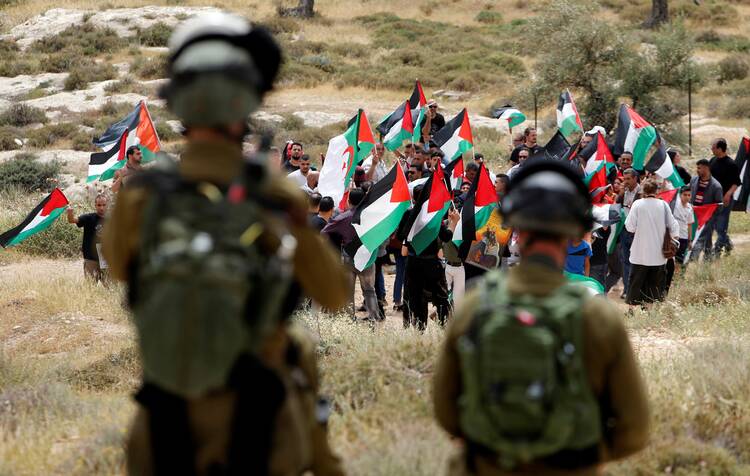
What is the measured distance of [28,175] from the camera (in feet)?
66.2

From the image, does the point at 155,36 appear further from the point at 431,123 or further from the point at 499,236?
the point at 499,236

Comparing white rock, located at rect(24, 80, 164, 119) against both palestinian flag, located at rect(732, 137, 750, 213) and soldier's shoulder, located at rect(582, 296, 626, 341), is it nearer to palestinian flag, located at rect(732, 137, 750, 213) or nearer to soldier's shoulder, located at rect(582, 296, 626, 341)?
palestinian flag, located at rect(732, 137, 750, 213)

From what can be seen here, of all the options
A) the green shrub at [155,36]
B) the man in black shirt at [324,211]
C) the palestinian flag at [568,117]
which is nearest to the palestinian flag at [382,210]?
the man in black shirt at [324,211]

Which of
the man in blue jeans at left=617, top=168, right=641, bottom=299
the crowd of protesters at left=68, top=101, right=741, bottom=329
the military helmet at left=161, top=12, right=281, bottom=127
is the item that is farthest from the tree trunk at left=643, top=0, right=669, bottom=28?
the military helmet at left=161, top=12, right=281, bottom=127

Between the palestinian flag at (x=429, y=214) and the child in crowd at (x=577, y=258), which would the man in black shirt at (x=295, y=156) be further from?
the child in crowd at (x=577, y=258)

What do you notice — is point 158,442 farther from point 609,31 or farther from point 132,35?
point 132,35

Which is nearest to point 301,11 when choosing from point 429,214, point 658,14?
point 658,14

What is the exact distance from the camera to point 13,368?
7047 millimetres

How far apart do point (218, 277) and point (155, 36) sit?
39825 millimetres

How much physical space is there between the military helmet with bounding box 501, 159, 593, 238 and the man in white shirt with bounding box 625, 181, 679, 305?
679 cm

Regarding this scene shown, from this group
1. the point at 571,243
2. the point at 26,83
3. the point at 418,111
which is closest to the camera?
the point at 571,243

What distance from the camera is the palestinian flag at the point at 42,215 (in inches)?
458

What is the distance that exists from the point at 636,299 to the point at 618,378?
7.47 meters

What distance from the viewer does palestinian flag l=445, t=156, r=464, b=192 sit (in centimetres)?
1266
